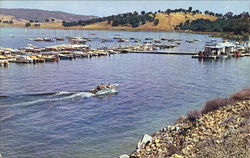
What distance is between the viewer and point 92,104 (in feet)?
134

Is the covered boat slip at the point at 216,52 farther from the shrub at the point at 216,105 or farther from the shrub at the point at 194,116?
the shrub at the point at 194,116

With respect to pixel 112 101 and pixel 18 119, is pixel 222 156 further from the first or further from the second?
pixel 112 101

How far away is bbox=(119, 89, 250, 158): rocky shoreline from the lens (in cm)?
1568

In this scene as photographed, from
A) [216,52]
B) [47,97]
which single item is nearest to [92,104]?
[47,97]

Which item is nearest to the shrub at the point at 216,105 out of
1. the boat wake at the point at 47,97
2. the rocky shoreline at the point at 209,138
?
the rocky shoreline at the point at 209,138

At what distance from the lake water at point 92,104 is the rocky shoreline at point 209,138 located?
4044 millimetres

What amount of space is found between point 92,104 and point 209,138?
23708 mm

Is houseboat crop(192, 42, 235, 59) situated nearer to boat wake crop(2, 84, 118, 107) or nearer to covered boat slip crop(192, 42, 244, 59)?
covered boat slip crop(192, 42, 244, 59)

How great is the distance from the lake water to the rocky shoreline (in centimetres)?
404

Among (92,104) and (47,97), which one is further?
(47,97)

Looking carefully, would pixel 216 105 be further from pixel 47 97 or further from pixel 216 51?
pixel 216 51

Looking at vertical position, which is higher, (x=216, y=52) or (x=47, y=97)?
(x=216, y=52)

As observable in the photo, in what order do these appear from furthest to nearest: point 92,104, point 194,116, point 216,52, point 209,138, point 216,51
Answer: point 216,51 < point 216,52 < point 92,104 < point 194,116 < point 209,138

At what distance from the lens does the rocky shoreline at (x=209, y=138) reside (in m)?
15.7
